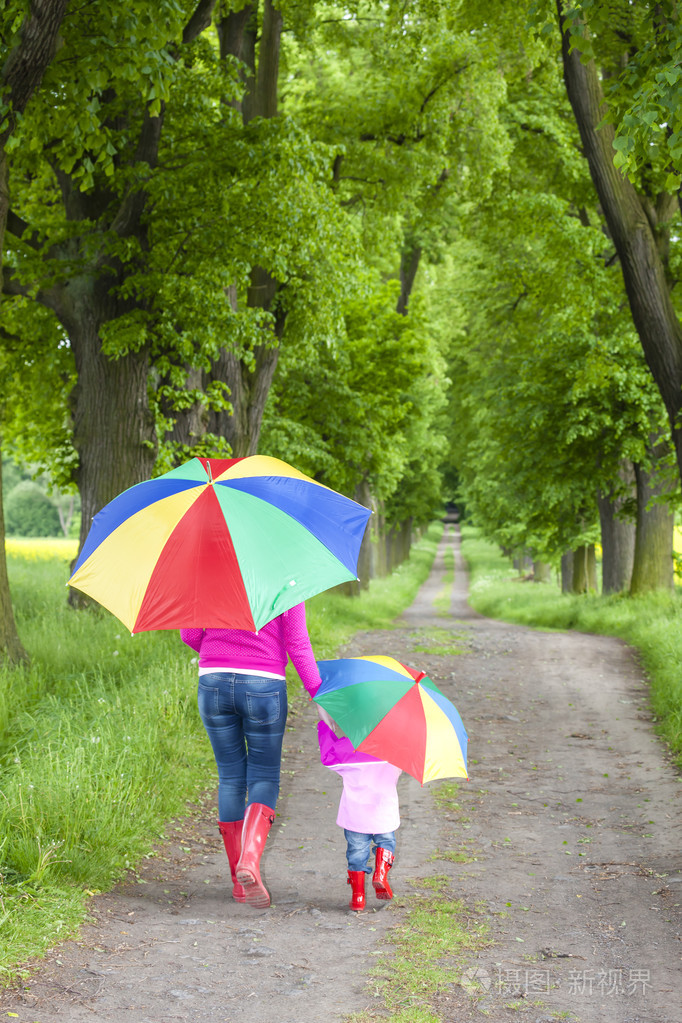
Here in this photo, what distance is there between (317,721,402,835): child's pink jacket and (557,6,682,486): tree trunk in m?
6.31

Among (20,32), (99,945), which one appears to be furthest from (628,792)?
(20,32)

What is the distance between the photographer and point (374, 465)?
21062 millimetres

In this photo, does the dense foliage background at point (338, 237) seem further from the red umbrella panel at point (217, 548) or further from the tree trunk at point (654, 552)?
the red umbrella panel at point (217, 548)

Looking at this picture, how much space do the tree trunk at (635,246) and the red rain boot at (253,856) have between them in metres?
6.68

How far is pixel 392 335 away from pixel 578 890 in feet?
56.9

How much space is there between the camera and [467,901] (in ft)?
14.9

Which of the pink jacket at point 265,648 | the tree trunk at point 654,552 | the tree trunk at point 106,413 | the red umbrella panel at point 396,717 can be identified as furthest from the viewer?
the tree trunk at point 654,552

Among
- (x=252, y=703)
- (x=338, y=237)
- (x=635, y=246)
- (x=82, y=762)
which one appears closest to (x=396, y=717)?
(x=252, y=703)

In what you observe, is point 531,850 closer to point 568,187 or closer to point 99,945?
point 99,945

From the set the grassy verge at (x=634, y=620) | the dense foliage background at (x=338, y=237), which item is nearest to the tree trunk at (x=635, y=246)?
the dense foliage background at (x=338, y=237)

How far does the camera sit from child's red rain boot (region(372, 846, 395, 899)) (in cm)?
442

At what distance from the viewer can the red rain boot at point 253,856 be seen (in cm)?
427

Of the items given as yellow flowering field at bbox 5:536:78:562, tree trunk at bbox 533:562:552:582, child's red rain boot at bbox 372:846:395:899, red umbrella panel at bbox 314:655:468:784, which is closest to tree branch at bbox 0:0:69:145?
red umbrella panel at bbox 314:655:468:784

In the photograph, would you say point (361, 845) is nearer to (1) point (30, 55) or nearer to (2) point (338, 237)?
(1) point (30, 55)
